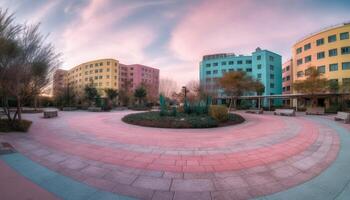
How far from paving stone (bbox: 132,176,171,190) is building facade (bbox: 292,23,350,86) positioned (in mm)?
34086

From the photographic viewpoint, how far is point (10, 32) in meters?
6.86

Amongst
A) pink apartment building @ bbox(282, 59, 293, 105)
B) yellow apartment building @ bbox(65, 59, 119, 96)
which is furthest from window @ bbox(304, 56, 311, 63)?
yellow apartment building @ bbox(65, 59, 119, 96)

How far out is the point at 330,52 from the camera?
29469mm

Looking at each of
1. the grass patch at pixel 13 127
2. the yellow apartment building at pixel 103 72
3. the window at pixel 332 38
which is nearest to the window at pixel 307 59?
the window at pixel 332 38

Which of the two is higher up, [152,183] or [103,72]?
[103,72]

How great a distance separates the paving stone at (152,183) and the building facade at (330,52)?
34086mm

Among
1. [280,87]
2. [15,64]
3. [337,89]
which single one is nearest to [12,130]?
[15,64]

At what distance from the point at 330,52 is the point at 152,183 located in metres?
40.9

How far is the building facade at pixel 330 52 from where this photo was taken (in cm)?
2784

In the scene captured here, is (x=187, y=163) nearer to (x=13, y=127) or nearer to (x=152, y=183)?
(x=152, y=183)

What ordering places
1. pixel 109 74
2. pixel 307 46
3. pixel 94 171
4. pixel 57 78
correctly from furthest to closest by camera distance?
pixel 109 74 → pixel 307 46 → pixel 57 78 → pixel 94 171

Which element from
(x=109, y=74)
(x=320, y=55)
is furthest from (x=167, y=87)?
(x=320, y=55)

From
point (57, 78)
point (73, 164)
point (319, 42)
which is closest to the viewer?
point (73, 164)

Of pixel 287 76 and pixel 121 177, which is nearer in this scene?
pixel 121 177
